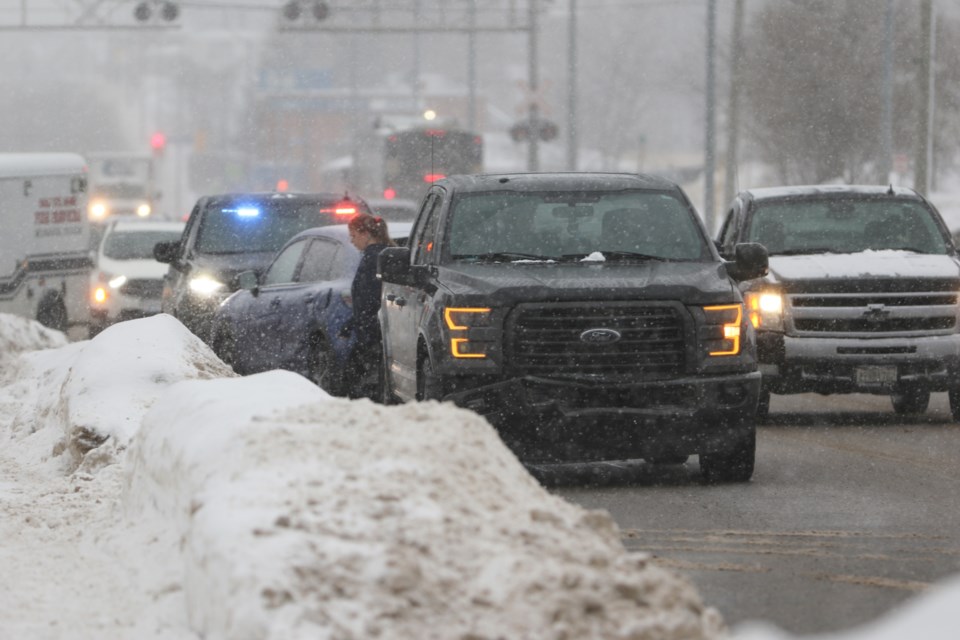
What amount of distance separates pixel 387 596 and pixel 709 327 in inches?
226

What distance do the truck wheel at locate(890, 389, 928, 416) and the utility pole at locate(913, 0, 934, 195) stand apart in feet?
60.8

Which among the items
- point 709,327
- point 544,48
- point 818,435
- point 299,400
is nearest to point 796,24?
point 818,435

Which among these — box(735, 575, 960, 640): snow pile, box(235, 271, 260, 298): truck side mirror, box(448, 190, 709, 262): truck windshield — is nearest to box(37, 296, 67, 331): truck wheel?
box(235, 271, 260, 298): truck side mirror

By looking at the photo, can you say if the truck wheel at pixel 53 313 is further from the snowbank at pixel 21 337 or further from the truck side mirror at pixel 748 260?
the truck side mirror at pixel 748 260

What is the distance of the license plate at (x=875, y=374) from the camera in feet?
48.1

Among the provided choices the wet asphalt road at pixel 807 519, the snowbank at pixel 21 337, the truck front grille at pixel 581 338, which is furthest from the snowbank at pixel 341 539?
the snowbank at pixel 21 337

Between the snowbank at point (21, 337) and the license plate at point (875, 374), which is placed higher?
the license plate at point (875, 374)

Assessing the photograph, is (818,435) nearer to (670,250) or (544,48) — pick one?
(670,250)

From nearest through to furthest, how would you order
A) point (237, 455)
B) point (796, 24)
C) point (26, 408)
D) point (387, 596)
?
1. point (387, 596)
2. point (237, 455)
3. point (26, 408)
4. point (796, 24)

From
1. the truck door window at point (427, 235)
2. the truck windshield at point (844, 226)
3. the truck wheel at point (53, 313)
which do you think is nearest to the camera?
the truck door window at point (427, 235)

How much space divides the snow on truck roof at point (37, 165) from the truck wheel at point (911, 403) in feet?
41.5

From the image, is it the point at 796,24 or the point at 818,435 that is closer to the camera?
the point at 818,435

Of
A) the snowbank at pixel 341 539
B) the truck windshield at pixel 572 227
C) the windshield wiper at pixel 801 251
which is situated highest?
the truck windshield at pixel 572 227

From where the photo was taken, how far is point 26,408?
14.2m
